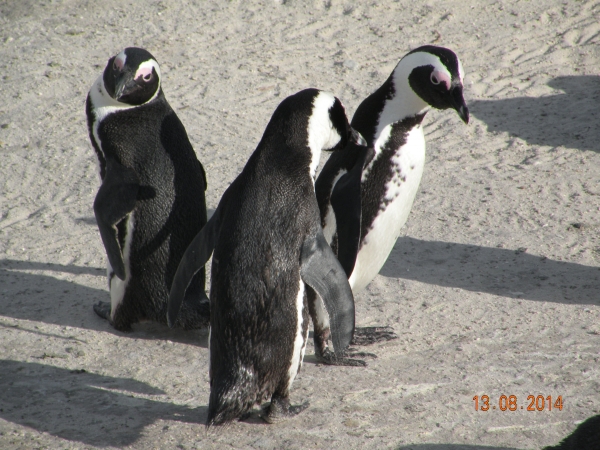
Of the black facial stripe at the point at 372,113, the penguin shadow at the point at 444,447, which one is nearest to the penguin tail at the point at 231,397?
the penguin shadow at the point at 444,447

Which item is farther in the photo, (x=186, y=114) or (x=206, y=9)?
(x=206, y=9)

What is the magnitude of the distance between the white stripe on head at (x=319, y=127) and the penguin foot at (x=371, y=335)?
0.95m

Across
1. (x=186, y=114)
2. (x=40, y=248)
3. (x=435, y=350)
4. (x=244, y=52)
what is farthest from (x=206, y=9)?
(x=435, y=350)

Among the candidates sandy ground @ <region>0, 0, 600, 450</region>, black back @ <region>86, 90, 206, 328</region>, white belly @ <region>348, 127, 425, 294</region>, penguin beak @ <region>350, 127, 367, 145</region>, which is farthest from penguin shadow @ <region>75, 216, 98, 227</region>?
penguin beak @ <region>350, 127, 367, 145</region>

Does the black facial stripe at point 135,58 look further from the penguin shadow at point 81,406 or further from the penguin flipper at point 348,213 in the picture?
the penguin shadow at point 81,406

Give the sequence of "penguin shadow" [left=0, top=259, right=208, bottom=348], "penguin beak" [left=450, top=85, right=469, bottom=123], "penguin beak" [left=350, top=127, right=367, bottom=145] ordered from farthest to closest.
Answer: "penguin shadow" [left=0, top=259, right=208, bottom=348], "penguin beak" [left=450, top=85, right=469, bottom=123], "penguin beak" [left=350, top=127, right=367, bottom=145]

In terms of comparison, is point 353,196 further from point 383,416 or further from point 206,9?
point 206,9

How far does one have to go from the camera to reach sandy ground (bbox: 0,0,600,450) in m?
2.80

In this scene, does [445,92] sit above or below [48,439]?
above

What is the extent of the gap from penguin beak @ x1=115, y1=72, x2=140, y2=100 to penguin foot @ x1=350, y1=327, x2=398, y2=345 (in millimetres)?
1559

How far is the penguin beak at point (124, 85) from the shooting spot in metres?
3.28

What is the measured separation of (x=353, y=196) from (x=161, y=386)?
1158 mm

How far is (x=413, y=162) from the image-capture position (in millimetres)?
3439

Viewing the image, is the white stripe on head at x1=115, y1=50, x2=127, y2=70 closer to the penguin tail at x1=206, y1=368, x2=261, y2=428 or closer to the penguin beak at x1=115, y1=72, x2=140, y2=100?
the penguin beak at x1=115, y1=72, x2=140, y2=100
